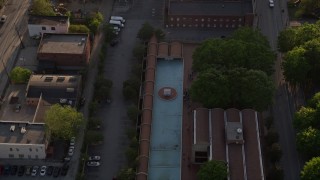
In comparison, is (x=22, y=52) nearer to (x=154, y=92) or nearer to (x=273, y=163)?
(x=154, y=92)

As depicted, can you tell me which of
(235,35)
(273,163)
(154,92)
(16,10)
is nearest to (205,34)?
(235,35)

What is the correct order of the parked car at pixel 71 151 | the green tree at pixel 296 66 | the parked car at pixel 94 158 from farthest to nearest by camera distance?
the green tree at pixel 296 66 → the parked car at pixel 71 151 → the parked car at pixel 94 158

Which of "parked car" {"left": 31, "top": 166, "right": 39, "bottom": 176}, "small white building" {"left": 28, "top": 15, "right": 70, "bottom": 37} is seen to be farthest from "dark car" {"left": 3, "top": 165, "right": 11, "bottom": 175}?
"small white building" {"left": 28, "top": 15, "right": 70, "bottom": 37}

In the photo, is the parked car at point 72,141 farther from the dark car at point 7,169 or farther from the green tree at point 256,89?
the green tree at point 256,89

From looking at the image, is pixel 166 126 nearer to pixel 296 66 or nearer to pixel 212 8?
pixel 296 66

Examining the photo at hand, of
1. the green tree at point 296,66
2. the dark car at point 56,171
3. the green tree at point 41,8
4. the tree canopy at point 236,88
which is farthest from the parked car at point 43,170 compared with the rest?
the green tree at point 296,66

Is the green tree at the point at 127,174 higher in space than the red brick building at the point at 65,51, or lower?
lower

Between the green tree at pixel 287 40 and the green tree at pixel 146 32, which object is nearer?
the green tree at pixel 287 40

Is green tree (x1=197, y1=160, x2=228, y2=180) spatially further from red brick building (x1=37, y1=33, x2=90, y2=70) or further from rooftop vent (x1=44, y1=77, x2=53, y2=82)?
red brick building (x1=37, y1=33, x2=90, y2=70)
